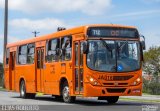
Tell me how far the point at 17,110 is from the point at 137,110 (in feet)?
13.7

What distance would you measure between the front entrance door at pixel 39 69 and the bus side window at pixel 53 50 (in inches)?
41.2

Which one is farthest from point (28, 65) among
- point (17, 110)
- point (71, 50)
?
point (17, 110)

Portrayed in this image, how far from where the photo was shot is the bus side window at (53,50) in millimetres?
23656

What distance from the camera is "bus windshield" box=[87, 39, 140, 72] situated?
68.0ft

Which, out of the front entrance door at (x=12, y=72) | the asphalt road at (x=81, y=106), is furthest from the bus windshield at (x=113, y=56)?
the front entrance door at (x=12, y=72)

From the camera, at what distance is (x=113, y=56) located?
68.7ft

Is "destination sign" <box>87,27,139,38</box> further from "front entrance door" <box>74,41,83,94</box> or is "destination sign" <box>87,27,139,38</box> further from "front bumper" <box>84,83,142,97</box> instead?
"front bumper" <box>84,83,142,97</box>

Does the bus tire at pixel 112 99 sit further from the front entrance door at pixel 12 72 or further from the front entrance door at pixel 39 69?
the front entrance door at pixel 12 72

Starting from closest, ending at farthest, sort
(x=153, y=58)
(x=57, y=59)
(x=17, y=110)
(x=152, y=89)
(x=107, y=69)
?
(x=17, y=110) → (x=107, y=69) → (x=57, y=59) → (x=152, y=89) → (x=153, y=58)

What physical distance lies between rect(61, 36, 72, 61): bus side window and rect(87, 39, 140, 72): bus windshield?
5.41ft

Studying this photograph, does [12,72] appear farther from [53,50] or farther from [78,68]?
[78,68]

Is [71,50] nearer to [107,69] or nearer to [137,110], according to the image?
[107,69]

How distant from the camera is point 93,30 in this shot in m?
21.1

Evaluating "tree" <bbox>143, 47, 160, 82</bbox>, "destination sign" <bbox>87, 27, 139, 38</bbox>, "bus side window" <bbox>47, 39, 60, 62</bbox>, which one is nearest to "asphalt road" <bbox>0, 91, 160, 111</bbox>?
"bus side window" <bbox>47, 39, 60, 62</bbox>
